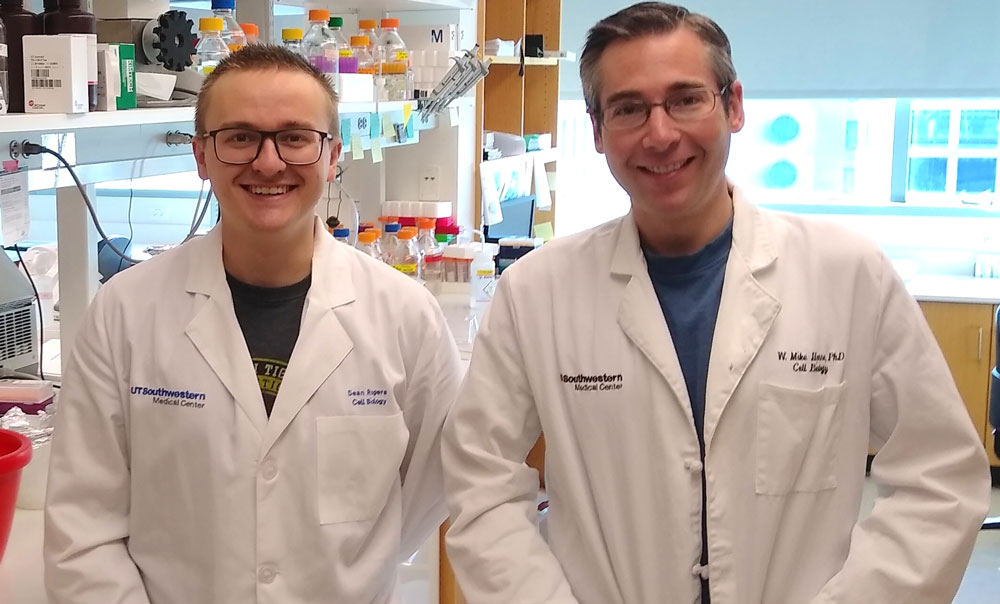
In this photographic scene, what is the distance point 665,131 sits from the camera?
128cm

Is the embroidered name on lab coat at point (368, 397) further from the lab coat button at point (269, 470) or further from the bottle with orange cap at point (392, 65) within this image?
the bottle with orange cap at point (392, 65)

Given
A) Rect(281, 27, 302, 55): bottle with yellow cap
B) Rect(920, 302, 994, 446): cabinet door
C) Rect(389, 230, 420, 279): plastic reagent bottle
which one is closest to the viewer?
Rect(281, 27, 302, 55): bottle with yellow cap

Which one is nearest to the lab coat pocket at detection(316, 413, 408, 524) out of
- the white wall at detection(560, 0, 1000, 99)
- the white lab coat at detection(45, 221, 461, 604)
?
the white lab coat at detection(45, 221, 461, 604)

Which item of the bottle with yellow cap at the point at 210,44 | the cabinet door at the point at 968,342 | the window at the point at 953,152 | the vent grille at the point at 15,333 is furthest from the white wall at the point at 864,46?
the vent grille at the point at 15,333

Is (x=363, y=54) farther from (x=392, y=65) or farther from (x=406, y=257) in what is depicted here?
(x=406, y=257)

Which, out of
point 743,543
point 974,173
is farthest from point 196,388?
point 974,173

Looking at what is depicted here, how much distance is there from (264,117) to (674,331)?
0.62 m

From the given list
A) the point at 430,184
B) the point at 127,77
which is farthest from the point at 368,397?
the point at 430,184

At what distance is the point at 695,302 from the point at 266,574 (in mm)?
685

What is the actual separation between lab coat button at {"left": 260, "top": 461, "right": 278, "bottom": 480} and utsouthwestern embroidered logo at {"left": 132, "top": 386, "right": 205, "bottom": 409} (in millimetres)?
118

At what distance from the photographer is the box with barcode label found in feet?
4.97

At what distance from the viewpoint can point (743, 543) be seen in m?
1.33

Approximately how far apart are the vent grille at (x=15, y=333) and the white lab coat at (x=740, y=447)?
3.64 ft

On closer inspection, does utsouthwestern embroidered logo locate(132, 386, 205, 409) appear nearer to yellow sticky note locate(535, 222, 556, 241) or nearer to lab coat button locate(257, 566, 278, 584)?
lab coat button locate(257, 566, 278, 584)
